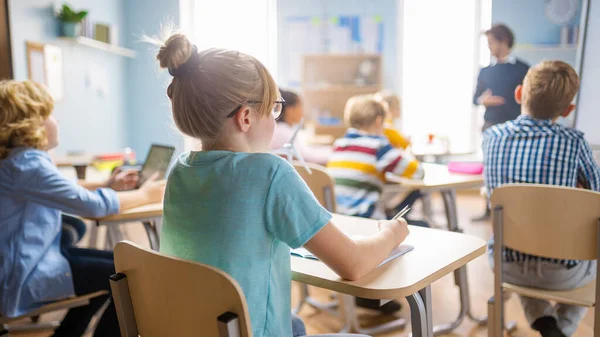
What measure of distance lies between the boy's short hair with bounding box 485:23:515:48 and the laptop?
2587mm

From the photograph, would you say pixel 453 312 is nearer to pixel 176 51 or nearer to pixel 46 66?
pixel 176 51

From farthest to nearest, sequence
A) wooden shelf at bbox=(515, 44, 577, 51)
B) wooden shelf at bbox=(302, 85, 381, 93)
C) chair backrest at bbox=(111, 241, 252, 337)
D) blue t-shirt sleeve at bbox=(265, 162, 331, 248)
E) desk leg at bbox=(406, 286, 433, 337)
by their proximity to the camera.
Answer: wooden shelf at bbox=(302, 85, 381, 93) → wooden shelf at bbox=(515, 44, 577, 51) → desk leg at bbox=(406, 286, 433, 337) → blue t-shirt sleeve at bbox=(265, 162, 331, 248) → chair backrest at bbox=(111, 241, 252, 337)

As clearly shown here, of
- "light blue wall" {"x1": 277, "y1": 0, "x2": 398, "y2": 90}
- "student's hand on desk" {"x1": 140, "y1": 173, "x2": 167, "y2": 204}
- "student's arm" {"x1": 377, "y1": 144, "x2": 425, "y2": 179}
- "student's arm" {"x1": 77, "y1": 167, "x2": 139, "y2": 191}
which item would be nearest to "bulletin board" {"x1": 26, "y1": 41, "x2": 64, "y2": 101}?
"student's arm" {"x1": 77, "y1": 167, "x2": 139, "y2": 191}

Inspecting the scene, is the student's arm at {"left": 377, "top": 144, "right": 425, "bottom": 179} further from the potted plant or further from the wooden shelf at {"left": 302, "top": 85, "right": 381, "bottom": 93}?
the wooden shelf at {"left": 302, "top": 85, "right": 381, "bottom": 93}

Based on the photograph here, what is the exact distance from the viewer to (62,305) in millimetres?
1595

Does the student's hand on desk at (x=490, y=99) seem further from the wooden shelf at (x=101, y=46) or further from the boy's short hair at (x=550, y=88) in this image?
the wooden shelf at (x=101, y=46)

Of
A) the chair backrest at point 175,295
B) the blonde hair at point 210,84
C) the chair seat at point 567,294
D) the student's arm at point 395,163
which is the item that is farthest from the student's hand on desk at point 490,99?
the chair backrest at point 175,295

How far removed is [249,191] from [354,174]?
5.10 ft

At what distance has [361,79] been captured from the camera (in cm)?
615

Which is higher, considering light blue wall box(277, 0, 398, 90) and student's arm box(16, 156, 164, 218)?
light blue wall box(277, 0, 398, 90)

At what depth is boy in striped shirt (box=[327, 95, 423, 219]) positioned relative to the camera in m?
2.41

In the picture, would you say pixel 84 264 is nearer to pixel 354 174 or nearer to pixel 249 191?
pixel 249 191

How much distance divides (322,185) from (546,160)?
2.68ft

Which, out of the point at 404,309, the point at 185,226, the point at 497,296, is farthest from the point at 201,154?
the point at 404,309
